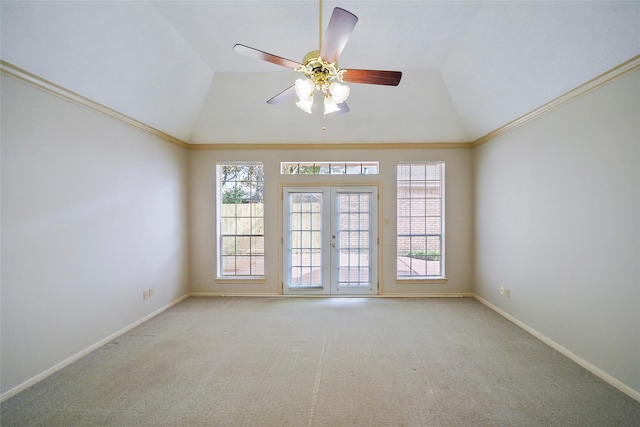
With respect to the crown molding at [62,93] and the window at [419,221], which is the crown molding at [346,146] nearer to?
the window at [419,221]

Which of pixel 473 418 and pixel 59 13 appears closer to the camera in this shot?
pixel 473 418

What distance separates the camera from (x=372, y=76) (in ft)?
6.68

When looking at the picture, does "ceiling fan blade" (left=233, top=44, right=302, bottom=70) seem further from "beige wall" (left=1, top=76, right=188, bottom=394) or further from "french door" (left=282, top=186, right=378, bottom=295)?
"french door" (left=282, top=186, right=378, bottom=295)

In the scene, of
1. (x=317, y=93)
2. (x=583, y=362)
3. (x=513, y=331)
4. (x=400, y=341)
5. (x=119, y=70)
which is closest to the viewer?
(x=583, y=362)

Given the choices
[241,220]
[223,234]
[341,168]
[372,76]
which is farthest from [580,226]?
[223,234]

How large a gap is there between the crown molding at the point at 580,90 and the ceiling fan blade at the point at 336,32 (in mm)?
2344

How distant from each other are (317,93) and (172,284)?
12.4ft

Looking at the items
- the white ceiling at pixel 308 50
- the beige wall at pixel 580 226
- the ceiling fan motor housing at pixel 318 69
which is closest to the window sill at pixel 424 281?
the beige wall at pixel 580 226

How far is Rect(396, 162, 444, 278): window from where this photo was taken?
4.69 m

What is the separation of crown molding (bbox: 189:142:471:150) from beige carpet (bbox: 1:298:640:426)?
283 centimetres

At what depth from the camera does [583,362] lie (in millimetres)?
2523

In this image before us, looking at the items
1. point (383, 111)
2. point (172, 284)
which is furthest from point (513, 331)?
point (172, 284)

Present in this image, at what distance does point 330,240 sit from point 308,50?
2.93 meters

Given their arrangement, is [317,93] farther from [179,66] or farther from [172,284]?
[172,284]
